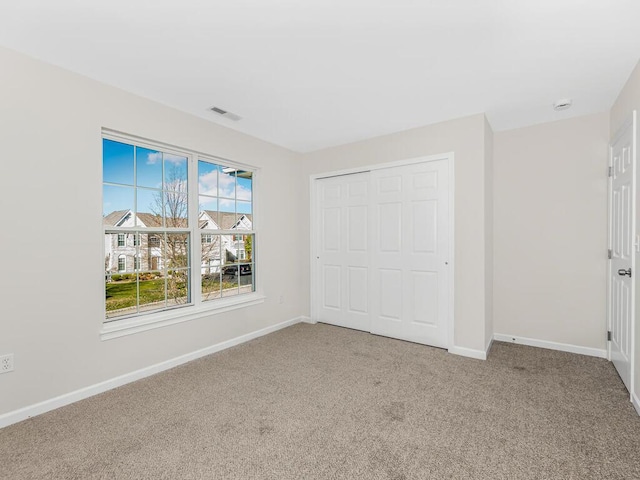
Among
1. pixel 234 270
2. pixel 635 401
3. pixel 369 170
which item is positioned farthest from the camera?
A: pixel 369 170

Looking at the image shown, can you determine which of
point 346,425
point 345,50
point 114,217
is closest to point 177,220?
point 114,217

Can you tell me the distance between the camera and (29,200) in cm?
228

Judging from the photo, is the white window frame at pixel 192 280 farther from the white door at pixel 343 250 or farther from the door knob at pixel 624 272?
the door knob at pixel 624 272

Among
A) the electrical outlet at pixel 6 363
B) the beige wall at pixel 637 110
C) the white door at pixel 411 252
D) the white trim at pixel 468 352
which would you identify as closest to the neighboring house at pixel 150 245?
Answer: the electrical outlet at pixel 6 363

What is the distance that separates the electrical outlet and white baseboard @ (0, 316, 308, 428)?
11.6 inches

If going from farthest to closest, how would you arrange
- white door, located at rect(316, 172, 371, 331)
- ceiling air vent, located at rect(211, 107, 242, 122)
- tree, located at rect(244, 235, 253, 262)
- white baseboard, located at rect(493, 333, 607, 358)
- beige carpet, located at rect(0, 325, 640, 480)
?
1. white door, located at rect(316, 172, 371, 331)
2. tree, located at rect(244, 235, 253, 262)
3. white baseboard, located at rect(493, 333, 607, 358)
4. ceiling air vent, located at rect(211, 107, 242, 122)
5. beige carpet, located at rect(0, 325, 640, 480)

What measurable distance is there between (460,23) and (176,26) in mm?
1745

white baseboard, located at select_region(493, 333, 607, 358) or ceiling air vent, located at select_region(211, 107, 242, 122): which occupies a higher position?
ceiling air vent, located at select_region(211, 107, 242, 122)

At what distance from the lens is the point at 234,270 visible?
154 inches

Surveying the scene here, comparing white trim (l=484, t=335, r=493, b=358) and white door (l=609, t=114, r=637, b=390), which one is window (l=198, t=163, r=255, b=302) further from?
white door (l=609, t=114, r=637, b=390)

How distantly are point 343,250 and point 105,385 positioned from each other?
2.95 m

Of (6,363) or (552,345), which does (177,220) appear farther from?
(552,345)

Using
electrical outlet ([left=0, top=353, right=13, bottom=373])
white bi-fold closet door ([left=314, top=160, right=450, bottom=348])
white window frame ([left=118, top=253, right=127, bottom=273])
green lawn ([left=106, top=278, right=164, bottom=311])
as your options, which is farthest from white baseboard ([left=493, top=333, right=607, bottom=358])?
electrical outlet ([left=0, top=353, right=13, bottom=373])

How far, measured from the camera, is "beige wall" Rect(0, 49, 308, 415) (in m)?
2.21
